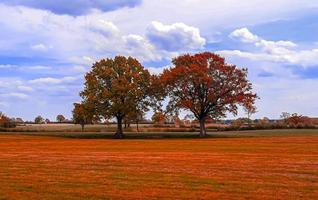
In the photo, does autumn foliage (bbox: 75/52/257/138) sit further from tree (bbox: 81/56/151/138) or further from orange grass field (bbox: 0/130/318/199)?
orange grass field (bbox: 0/130/318/199)

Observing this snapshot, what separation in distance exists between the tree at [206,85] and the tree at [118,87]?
393 centimetres

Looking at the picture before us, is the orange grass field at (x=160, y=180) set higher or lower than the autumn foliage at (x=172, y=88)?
lower

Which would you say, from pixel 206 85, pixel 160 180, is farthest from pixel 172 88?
pixel 160 180

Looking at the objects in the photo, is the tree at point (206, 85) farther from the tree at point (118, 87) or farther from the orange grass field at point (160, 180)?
the orange grass field at point (160, 180)

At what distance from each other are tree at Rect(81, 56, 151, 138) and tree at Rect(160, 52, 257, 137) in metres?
3.93

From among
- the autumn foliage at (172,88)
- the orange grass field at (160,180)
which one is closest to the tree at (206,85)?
the autumn foliage at (172,88)

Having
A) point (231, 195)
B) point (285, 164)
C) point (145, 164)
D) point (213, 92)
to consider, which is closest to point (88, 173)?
point (145, 164)

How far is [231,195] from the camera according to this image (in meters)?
16.0

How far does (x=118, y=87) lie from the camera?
7688 cm

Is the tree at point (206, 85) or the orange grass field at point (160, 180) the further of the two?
the tree at point (206, 85)

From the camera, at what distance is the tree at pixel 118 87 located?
255ft

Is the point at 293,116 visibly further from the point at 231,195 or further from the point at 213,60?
the point at 231,195

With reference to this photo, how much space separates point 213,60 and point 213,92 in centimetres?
547

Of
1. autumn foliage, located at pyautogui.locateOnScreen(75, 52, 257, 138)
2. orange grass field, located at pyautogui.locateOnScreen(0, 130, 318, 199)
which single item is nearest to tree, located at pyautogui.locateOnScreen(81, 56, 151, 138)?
autumn foliage, located at pyautogui.locateOnScreen(75, 52, 257, 138)
